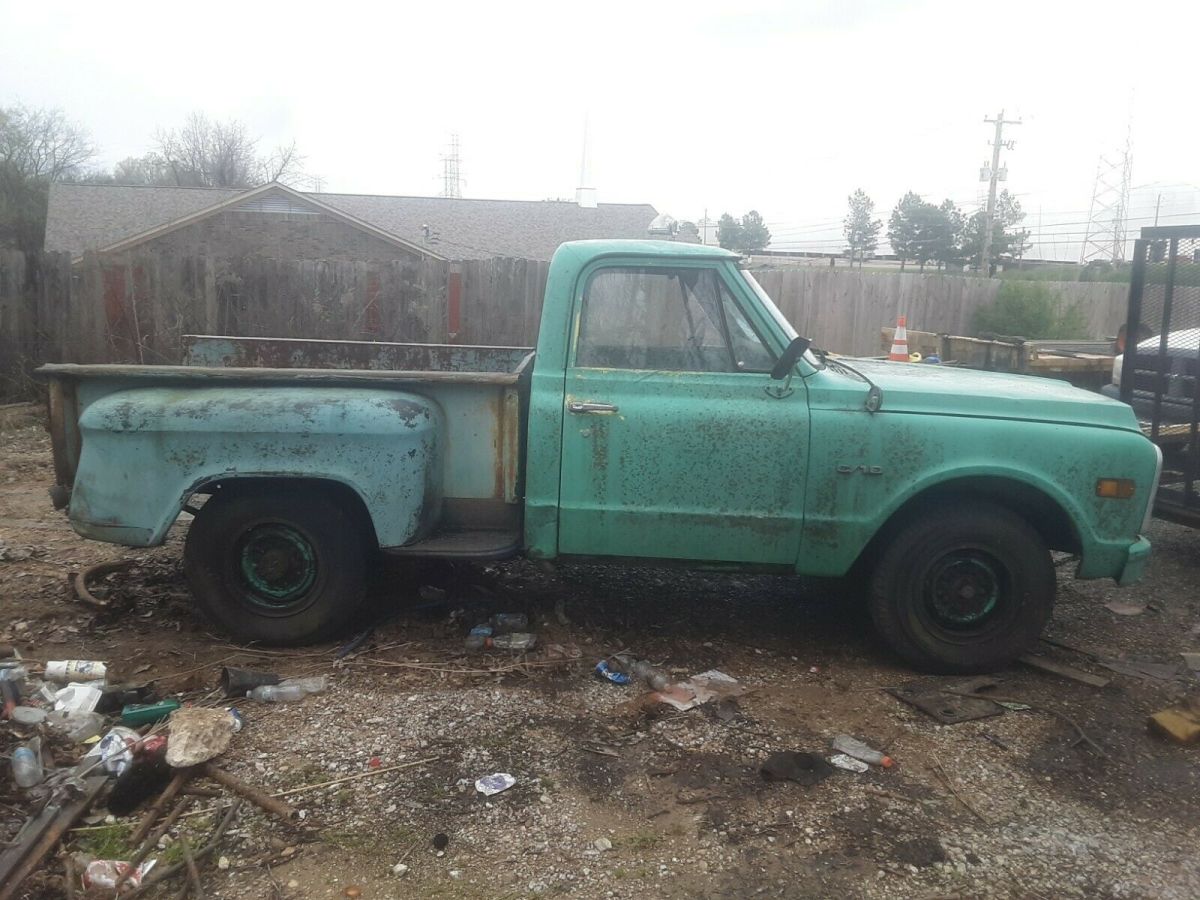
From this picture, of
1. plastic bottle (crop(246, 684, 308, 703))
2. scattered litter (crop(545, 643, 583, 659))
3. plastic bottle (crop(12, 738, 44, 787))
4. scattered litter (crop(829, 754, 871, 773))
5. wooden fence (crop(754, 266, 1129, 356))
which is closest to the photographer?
plastic bottle (crop(12, 738, 44, 787))

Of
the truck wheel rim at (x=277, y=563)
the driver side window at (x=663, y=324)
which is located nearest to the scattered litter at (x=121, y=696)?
the truck wheel rim at (x=277, y=563)

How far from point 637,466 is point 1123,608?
3278 mm

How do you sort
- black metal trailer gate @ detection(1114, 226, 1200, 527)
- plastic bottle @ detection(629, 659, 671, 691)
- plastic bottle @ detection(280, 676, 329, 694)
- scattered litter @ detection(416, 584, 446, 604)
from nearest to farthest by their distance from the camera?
1. plastic bottle @ detection(280, 676, 329, 694)
2. plastic bottle @ detection(629, 659, 671, 691)
3. scattered litter @ detection(416, 584, 446, 604)
4. black metal trailer gate @ detection(1114, 226, 1200, 527)

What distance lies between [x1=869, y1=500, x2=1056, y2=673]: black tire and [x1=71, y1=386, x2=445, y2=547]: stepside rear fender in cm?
224

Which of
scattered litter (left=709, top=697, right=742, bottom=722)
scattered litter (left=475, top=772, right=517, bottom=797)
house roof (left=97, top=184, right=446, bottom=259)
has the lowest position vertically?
scattered litter (left=475, top=772, right=517, bottom=797)

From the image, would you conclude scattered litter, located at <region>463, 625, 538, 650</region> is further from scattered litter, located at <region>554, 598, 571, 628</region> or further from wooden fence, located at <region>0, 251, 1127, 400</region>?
wooden fence, located at <region>0, 251, 1127, 400</region>

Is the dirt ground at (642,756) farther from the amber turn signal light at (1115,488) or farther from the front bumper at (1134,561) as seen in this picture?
the amber turn signal light at (1115,488)

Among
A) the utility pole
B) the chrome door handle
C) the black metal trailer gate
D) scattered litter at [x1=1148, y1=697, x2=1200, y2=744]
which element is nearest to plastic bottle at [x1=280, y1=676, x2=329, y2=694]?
the chrome door handle

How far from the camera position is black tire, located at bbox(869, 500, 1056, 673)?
4320mm

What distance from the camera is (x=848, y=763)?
3.63 meters

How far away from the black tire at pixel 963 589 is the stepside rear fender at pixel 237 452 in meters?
2.24

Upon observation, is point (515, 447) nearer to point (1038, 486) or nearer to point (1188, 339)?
point (1038, 486)

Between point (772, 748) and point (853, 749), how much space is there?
1.07 feet

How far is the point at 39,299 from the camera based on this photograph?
10805 mm
